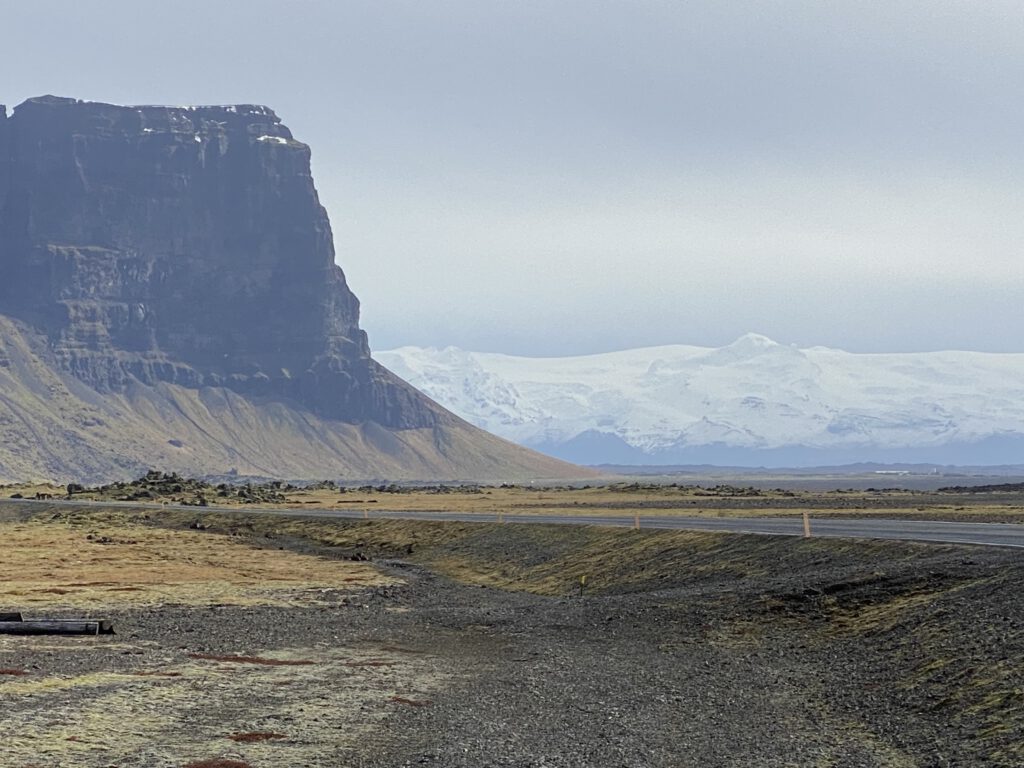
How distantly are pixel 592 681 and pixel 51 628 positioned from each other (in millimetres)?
17380

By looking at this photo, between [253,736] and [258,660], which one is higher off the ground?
A: [253,736]

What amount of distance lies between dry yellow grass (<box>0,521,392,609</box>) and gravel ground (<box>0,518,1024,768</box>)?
19.4ft

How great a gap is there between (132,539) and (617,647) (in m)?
59.5

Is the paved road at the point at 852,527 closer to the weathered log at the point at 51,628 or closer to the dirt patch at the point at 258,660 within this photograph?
the dirt patch at the point at 258,660

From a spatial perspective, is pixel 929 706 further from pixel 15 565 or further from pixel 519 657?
pixel 15 565

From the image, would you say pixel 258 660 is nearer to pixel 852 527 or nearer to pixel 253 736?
pixel 253 736

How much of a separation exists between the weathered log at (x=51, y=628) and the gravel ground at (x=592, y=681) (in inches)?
47.5

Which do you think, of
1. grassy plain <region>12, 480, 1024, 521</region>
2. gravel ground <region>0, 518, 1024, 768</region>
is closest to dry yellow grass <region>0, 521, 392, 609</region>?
gravel ground <region>0, 518, 1024, 768</region>

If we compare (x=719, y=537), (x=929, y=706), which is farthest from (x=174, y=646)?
(x=719, y=537)

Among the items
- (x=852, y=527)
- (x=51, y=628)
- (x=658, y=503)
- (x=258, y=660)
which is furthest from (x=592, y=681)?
(x=658, y=503)

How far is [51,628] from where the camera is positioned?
123ft

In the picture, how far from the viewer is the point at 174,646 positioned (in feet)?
118

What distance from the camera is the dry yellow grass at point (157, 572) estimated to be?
50.7m

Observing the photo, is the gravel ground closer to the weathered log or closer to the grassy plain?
the weathered log
